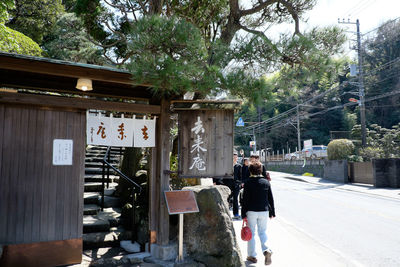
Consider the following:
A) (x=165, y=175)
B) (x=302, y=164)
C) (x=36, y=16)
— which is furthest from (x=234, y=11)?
(x=302, y=164)

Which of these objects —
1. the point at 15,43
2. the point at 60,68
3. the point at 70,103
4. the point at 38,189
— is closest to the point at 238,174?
the point at 70,103

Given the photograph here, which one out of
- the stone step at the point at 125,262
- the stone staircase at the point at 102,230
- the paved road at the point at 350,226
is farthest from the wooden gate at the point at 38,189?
the paved road at the point at 350,226

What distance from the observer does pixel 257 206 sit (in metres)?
5.90

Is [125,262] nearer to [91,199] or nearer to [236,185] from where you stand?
[91,199]

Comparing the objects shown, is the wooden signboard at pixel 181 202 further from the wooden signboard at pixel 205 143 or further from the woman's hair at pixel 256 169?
the woman's hair at pixel 256 169

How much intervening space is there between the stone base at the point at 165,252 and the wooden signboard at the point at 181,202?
85cm

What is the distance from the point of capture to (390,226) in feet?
29.9

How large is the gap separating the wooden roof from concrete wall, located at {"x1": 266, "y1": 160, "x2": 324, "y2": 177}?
2858 cm

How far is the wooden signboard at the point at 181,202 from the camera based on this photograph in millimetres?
5777

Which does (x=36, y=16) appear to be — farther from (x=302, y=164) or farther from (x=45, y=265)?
(x=302, y=164)

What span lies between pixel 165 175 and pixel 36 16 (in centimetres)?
1530

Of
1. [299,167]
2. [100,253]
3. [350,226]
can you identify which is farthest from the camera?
[299,167]

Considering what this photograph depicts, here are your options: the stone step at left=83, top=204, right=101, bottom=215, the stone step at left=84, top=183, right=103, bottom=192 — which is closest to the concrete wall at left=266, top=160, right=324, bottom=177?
the stone step at left=84, top=183, right=103, bottom=192

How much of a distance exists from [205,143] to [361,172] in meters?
21.4
